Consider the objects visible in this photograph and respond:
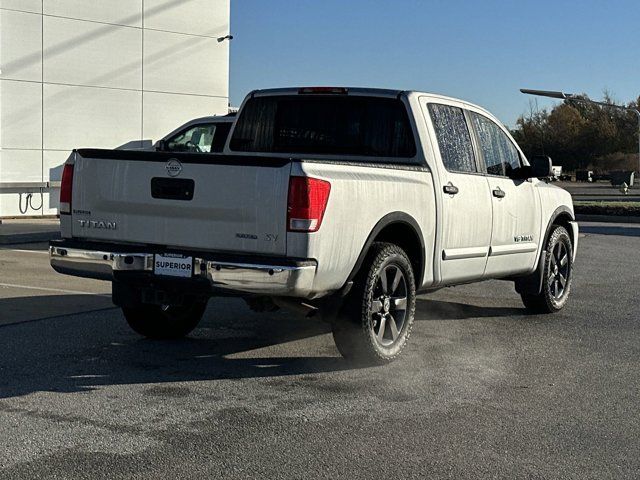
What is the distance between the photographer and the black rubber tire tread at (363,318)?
22.5 ft

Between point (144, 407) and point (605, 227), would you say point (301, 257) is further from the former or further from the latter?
point (605, 227)

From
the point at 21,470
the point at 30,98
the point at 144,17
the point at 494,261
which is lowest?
the point at 21,470

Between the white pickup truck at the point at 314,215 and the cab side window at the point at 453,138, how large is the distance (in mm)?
18

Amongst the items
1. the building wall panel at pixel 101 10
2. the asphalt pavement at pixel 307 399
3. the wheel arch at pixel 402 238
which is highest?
the building wall panel at pixel 101 10

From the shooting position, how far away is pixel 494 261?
8.67 meters

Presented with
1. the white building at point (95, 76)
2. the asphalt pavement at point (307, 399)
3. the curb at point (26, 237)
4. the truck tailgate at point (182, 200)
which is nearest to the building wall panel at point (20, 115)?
the white building at point (95, 76)

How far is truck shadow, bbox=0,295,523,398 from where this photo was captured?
6.66m

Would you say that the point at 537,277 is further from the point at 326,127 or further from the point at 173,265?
the point at 173,265

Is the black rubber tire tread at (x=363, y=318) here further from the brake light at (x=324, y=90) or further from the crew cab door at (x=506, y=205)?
the crew cab door at (x=506, y=205)

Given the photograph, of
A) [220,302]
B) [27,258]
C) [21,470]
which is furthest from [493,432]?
[27,258]

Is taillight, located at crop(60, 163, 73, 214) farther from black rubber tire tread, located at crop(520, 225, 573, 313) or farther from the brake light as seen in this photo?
black rubber tire tread, located at crop(520, 225, 573, 313)

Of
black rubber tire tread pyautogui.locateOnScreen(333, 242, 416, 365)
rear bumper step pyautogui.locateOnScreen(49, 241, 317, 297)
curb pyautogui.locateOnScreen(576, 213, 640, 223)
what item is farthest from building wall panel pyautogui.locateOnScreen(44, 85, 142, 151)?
black rubber tire tread pyautogui.locateOnScreen(333, 242, 416, 365)

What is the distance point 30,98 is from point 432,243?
55.8 ft

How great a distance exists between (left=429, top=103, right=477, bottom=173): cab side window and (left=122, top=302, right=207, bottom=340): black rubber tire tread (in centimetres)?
233
